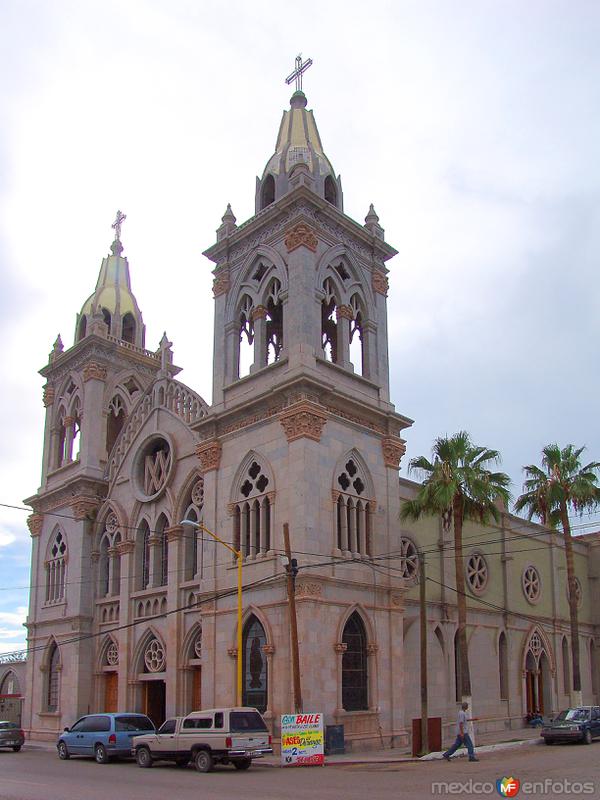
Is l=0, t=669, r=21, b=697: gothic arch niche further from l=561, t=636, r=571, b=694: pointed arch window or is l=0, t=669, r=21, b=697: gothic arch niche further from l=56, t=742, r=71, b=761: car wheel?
l=561, t=636, r=571, b=694: pointed arch window

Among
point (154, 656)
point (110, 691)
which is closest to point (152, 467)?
point (154, 656)

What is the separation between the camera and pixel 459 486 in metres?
32.2

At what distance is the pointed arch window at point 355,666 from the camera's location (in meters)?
29.9

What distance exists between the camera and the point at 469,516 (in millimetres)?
33062

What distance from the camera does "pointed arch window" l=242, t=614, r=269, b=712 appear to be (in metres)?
29.9

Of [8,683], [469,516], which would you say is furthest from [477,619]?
[8,683]

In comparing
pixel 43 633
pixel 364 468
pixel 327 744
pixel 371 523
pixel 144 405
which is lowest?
pixel 327 744

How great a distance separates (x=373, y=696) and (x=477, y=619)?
38.1 ft

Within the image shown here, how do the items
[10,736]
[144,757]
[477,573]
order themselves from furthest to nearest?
[477,573], [10,736], [144,757]

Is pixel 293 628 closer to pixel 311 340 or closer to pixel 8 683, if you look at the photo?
pixel 311 340

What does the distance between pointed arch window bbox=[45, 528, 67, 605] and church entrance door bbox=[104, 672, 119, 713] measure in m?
4.86

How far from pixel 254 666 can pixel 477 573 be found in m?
15.5

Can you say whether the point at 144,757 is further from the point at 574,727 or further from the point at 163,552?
the point at 574,727

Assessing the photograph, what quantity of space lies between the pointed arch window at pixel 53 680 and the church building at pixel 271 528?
0.33ft
